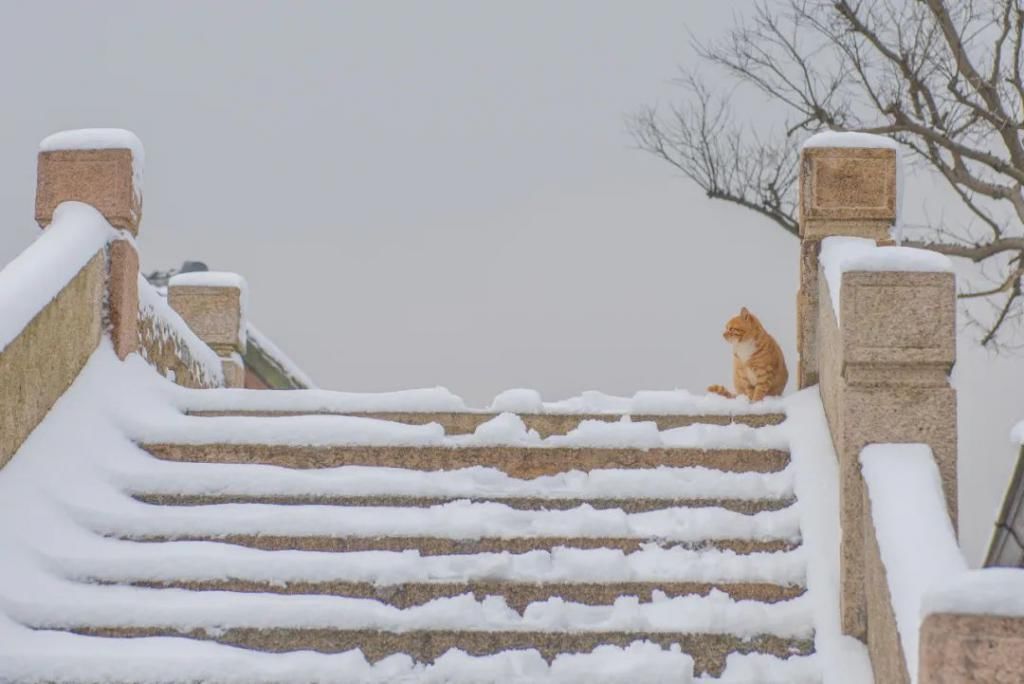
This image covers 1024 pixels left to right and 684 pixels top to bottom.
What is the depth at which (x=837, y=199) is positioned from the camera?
6633mm

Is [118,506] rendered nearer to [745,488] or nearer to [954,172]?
[745,488]

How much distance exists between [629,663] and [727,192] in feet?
32.7

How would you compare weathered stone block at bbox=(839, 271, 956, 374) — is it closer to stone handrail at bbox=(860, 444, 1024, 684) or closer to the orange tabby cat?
stone handrail at bbox=(860, 444, 1024, 684)

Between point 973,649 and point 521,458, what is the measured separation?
2.76 m

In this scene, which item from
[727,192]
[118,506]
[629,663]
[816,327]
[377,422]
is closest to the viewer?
[629,663]

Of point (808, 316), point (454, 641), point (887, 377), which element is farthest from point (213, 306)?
point (887, 377)

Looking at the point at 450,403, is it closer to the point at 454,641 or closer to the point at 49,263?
the point at 454,641

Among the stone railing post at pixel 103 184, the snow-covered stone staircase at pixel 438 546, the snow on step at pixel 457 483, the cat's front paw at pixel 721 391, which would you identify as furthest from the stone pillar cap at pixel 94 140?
the cat's front paw at pixel 721 391

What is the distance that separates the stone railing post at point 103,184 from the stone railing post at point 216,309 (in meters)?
2.55

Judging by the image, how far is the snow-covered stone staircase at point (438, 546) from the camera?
4965 mm

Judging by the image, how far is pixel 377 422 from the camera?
20.4ft

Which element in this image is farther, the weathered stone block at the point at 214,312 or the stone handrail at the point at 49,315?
the weathered stone block at the point at 214,312

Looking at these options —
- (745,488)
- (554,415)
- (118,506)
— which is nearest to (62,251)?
(118,506)

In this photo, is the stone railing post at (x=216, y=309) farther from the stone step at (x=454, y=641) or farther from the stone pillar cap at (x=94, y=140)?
the stone step at (x=454, y=641)
